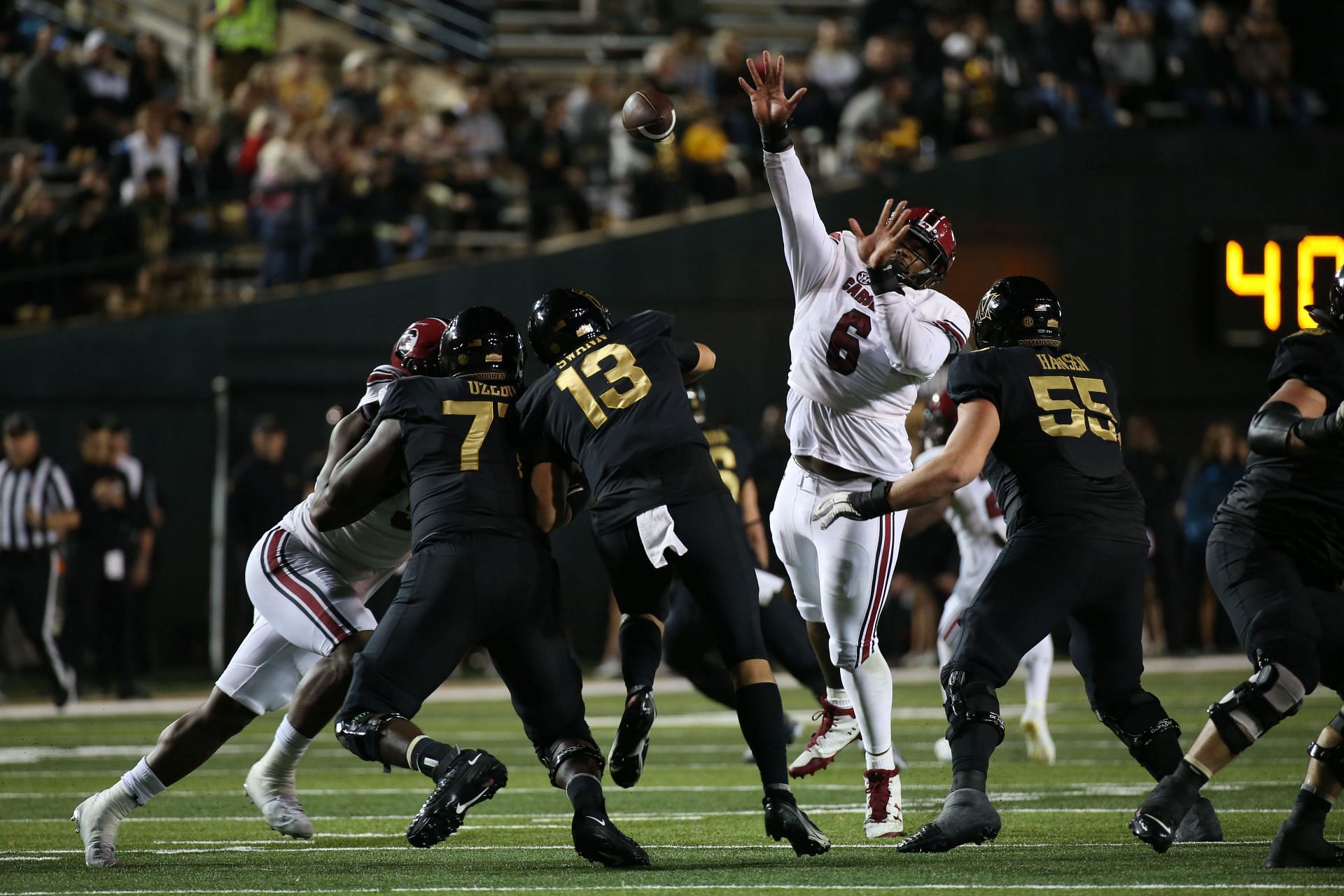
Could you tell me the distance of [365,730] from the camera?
5598mm

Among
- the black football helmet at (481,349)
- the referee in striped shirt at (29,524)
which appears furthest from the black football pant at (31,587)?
the black football helmet at (481,349)

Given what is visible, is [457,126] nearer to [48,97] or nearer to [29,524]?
[48,97]

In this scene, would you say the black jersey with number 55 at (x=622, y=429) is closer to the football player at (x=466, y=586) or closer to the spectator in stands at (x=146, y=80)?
the football player at (x=466, y=586)

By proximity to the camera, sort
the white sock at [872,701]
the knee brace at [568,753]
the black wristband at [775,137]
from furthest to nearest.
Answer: the white sock at [872,701] < the black wristband at [775,137] < the knee brace at [568,753]

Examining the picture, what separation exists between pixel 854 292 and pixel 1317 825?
2.48 meters

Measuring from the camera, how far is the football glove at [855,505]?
5703 mm

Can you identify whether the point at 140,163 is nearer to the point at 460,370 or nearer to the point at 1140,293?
the point at 1140,293

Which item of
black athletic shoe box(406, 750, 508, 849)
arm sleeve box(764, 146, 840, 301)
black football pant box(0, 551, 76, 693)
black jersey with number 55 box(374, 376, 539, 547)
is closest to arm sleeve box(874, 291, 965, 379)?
arm sleeve box(764, 146, 840, 301)

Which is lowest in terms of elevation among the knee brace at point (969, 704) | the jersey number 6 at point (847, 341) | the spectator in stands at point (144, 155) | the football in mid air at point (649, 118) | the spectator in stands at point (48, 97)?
the knee brace at point (969, 704)

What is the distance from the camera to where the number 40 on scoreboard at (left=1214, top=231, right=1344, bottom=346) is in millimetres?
15219

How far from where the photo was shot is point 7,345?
1511 cm

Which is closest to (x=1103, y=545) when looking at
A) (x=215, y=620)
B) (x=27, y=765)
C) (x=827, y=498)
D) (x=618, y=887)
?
(x=827, y=498)

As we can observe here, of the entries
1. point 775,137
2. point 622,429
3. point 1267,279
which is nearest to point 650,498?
point 622,429

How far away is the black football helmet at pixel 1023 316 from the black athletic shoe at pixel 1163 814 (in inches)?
59.6
